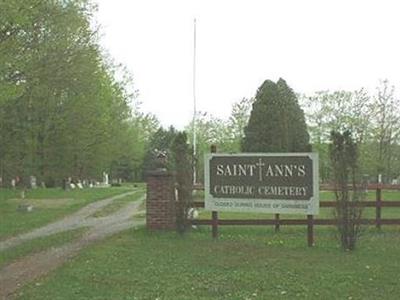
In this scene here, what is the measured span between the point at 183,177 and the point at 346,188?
432 centimetres

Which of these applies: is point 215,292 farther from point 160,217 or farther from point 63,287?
point 160,217

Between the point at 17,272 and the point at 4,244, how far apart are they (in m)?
4.02

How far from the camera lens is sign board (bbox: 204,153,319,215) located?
1423cm

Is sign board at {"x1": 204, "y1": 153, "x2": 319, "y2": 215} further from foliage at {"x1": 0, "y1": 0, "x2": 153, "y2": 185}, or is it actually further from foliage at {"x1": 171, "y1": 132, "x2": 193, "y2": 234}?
foliage at {"x1": 0, "y1": 0, "x2": 153, "y2": 185}

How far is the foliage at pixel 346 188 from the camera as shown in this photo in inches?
506

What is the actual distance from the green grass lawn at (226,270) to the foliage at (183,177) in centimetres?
66

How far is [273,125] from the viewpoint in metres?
55.1

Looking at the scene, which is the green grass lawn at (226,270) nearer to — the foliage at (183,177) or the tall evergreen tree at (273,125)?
the foliage at (183,177)

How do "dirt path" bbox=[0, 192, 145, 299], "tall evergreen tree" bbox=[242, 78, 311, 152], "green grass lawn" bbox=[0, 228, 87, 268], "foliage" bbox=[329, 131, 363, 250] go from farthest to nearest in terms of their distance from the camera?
1. "tall evergreen tree" bbox=[242, 78, 311, 152]
2. "foliage" bbox=[329, 131, 363, 250]
3. "green grass lawn" bbox=[0, 228, 87, 268]
4. "dirt path" bbox=[0, 192, 145, 299]

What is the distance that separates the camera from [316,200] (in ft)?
46.3

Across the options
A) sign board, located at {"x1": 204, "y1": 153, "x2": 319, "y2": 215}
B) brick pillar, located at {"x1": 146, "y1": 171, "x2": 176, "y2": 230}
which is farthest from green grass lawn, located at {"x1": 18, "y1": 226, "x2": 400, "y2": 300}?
brick pillar, located at {"x1": 146, "y1": 171, "x2": 176, "y2": 230}

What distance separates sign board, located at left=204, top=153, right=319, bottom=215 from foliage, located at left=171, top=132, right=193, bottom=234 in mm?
617

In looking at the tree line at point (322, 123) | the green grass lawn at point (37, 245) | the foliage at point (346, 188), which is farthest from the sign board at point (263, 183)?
the tree line at point (322, 123)

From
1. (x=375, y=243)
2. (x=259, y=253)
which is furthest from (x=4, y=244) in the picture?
(x=375, y=243)
